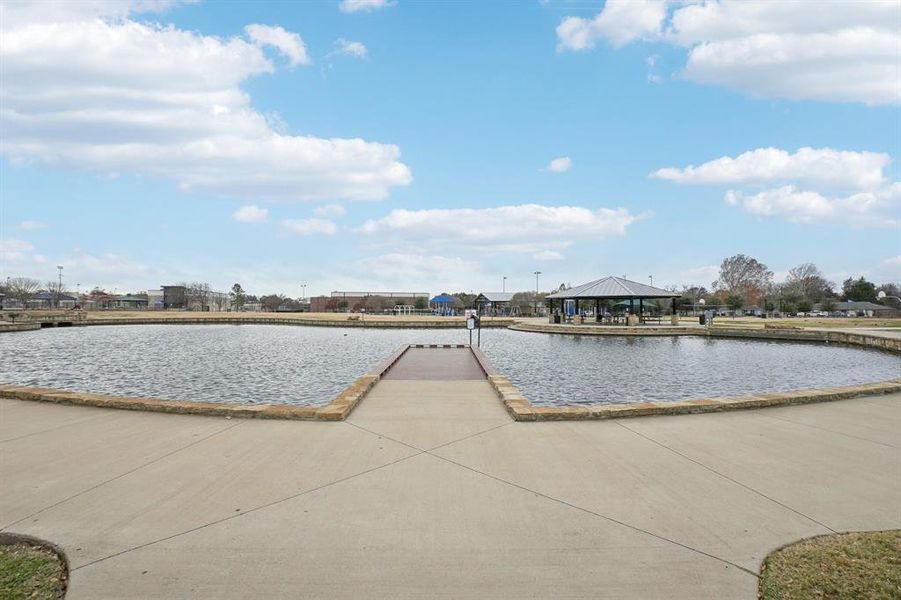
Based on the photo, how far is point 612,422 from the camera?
6488 mm

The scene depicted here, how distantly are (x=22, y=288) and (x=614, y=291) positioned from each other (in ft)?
324

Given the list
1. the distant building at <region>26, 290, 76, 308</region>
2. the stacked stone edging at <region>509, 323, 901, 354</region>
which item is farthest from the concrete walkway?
the distant building at <region>26, 290, 76, 308</region>

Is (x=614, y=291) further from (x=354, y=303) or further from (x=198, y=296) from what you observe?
(x=198, y=296)

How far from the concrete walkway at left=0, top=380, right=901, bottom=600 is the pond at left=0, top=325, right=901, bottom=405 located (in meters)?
3.59

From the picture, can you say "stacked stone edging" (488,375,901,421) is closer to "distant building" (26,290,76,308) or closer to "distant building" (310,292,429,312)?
"distant building" (310,292,429,312)

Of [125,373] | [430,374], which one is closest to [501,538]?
[430,374]

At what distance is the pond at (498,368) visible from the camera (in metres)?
10.2

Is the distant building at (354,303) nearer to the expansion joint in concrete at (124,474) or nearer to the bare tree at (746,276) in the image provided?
the bare tree at (746,276)

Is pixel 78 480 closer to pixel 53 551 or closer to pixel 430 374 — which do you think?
pixel 53 551

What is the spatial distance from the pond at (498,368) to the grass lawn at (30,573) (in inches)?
234

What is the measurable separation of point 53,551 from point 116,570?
538mm

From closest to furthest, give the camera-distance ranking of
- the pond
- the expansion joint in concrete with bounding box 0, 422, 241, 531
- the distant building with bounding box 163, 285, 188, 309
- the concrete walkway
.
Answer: the concrete walkway < the expansion joint in concrete with bounding box 0, 422, 241, 531 < the pond < the distant building with bounding box 163, 285, 188, 309

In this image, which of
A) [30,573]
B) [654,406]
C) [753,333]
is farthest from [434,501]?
[753,333]

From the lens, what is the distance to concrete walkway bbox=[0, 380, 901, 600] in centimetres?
279
